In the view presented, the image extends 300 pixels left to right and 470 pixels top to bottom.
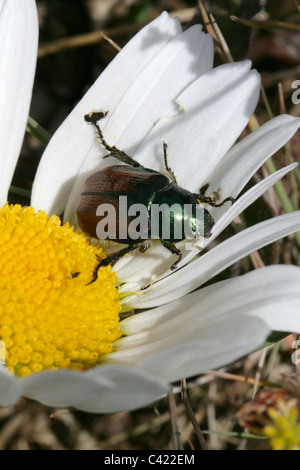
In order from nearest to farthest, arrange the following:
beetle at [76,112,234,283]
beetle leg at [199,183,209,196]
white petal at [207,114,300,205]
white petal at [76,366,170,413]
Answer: white petal at [76,366,170,413] < white petal at [207,114,300,205] < beetle at [76,112,234,283] < beetle leg at [199,183,209,196]

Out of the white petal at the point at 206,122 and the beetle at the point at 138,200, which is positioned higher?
the white petal at the point at 206,122

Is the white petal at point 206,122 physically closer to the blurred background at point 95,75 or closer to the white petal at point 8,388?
the blurred background at point 95,75

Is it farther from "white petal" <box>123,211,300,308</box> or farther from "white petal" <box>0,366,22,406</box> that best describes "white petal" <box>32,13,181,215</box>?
A: "white petal" <box>0,366,22,406</box>

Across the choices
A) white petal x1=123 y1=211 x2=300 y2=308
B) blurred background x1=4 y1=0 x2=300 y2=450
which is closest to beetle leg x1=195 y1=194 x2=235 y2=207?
white petal x1=123 y1=211 x2=300 y2=308

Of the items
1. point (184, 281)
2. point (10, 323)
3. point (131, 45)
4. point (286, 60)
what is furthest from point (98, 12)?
point (10, 323)

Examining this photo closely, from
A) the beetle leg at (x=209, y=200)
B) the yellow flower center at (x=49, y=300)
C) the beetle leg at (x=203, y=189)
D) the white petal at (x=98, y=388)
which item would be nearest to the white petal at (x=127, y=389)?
the white petal at (x=98, y=388)

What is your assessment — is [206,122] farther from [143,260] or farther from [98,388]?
[98,388]

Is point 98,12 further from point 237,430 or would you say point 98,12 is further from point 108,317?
point 237,430
